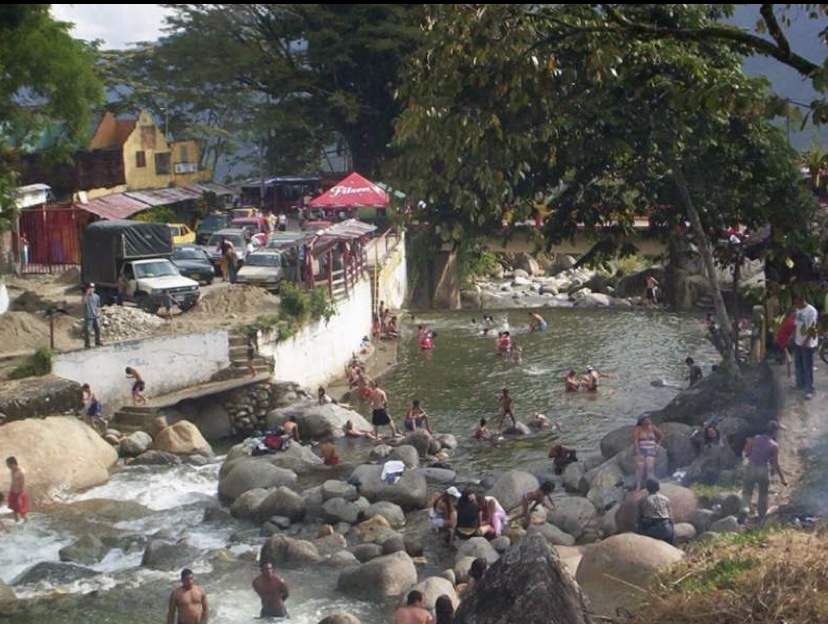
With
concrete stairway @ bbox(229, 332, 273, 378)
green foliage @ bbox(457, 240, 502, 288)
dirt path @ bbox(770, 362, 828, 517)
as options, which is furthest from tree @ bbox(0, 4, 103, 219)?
green foliage @ bbox(457, 240, 502, 288)

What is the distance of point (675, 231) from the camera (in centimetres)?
2705

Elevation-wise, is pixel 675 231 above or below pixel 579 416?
above

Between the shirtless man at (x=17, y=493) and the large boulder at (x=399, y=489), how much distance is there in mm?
5491

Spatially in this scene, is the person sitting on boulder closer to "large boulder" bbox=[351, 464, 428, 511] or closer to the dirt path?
the dirt path

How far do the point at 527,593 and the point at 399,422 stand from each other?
1839 centimetres

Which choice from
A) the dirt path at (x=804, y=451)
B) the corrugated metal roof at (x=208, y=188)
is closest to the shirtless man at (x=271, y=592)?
the dirt path at (x=804, y=451)

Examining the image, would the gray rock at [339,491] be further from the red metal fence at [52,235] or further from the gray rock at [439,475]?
the red metal fence at [52,235]

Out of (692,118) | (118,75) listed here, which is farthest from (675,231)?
(118,75)

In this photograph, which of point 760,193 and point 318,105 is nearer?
point 760,193

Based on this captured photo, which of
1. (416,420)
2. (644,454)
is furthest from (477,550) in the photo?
(416,420)

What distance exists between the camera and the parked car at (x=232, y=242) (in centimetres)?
3809

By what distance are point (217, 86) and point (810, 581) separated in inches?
1935

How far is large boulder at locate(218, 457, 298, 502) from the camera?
21.3 m

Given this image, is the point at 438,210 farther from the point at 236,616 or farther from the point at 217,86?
the point at 217,86
